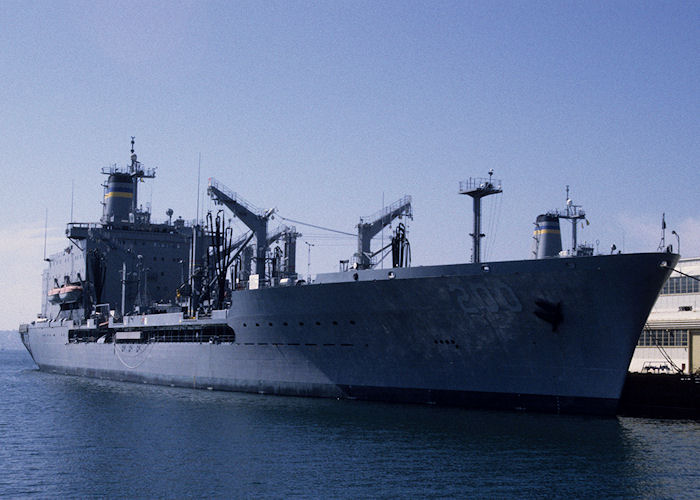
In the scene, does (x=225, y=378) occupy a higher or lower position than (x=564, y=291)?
lower

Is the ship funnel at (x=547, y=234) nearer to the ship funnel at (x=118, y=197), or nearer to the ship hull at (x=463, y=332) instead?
the ship hull at (x=463, y=332)

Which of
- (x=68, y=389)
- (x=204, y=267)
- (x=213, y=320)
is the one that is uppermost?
(x=204, y=267)

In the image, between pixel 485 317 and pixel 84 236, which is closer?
pixel 485 317

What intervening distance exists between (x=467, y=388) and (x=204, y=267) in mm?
18944

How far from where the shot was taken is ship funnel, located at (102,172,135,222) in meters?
53.1

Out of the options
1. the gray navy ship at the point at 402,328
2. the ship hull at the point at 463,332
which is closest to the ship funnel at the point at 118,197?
the gray navy ship at the point at 402,328

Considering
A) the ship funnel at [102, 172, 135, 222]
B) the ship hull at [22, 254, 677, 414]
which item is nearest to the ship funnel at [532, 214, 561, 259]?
the ship hull at [22, 254, 677, 414]

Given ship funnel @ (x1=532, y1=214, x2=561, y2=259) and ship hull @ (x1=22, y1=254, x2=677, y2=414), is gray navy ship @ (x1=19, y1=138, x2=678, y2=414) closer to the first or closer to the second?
ship hull @ (x1=22, y1=254, x2=677, y2=414)

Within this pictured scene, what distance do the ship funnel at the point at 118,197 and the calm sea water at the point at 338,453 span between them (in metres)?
25.5

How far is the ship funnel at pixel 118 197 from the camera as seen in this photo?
5309 centimetres

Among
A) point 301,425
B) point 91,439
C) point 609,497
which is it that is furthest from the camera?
point 301,425

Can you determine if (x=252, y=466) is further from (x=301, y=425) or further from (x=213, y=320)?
(x=213, y=320)

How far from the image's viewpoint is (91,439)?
73.2 ft

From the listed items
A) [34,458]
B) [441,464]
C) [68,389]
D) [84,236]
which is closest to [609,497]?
[441,464]
